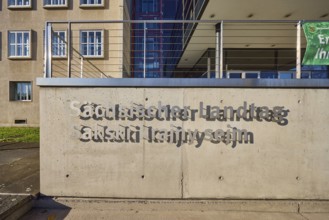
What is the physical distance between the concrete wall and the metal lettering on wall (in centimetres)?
6

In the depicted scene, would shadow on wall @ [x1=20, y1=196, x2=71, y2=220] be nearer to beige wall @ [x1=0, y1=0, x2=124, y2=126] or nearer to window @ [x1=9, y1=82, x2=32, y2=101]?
beige wall @ [x1=0, y1=0, x2=124, y2=126]

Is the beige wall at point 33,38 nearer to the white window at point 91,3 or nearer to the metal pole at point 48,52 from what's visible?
the white window at point 91,3

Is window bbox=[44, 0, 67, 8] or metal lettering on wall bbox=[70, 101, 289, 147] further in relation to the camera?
window bbox=[44, 0, 67, 8]

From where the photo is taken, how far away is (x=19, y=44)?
56.4 ft

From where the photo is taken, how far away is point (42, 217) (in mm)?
4441

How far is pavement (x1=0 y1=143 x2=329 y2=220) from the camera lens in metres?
4.54

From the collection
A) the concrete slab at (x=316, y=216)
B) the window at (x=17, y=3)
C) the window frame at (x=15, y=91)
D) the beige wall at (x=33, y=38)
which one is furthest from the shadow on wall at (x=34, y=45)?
the concrete slab at (x=316, y=216)

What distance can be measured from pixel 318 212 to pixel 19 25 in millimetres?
20036

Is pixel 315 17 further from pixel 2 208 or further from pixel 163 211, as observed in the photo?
pixel 2 208

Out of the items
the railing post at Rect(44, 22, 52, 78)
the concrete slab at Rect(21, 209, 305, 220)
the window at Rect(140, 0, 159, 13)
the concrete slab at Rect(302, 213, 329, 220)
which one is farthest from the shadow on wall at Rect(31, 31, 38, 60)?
the window at Rect(140, 0, 159, 13)

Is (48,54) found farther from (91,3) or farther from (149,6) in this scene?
(149,6)

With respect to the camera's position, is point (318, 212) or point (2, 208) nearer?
point (2, 208)

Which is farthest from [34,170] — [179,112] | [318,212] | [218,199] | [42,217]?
[318,212]

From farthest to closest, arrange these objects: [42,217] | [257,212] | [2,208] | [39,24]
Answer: [39,24] < [257,212] < [42,217] < [2,208]
